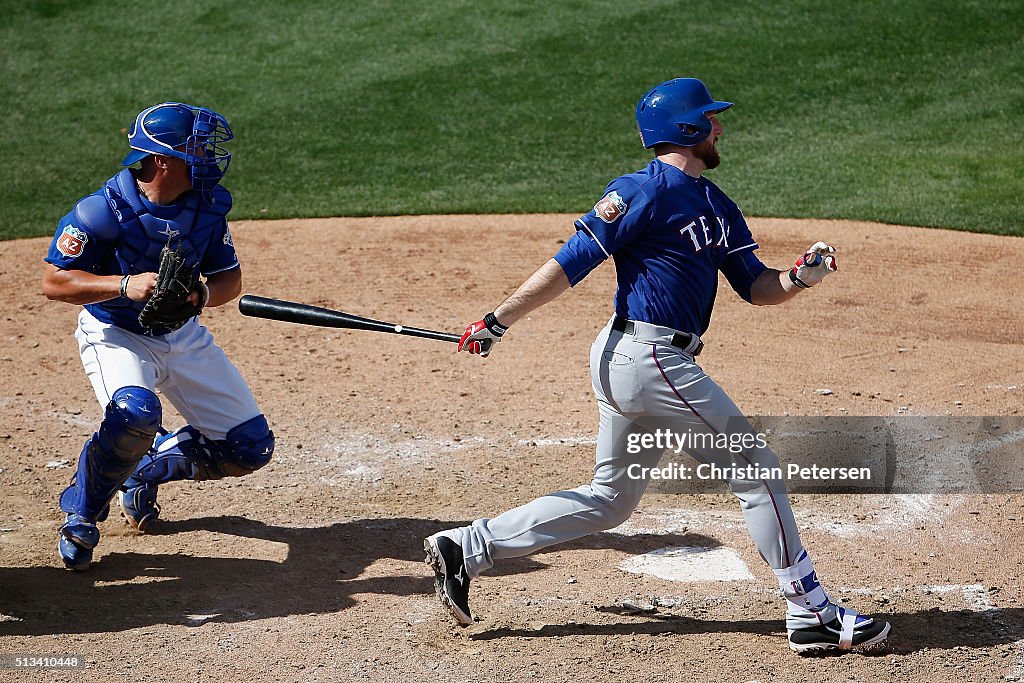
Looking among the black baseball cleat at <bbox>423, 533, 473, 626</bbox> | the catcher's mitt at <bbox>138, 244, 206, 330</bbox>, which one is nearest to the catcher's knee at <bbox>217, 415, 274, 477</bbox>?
the catcher's mitt at <bbox>138, 244, 206, 330</bbox>

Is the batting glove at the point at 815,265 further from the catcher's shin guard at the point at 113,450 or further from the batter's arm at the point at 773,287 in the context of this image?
the catcher's shin guard at the point at 113,450

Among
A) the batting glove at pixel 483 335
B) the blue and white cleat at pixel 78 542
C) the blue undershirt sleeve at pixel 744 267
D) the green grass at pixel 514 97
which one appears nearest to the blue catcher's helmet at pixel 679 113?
the blue undershirt sleeve at pixel 744 267

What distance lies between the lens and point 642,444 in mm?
3879

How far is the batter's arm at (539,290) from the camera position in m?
3.68

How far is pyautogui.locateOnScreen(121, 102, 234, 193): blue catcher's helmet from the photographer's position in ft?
13.9

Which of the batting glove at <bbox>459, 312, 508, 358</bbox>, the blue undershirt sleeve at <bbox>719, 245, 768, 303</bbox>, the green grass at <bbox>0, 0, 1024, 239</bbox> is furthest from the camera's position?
the green grass at <bbox>0, 0, 1024, 239</bbox>

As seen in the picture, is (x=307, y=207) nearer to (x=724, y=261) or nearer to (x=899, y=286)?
(x=899, y=286)

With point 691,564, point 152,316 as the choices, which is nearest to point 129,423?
point 152,316

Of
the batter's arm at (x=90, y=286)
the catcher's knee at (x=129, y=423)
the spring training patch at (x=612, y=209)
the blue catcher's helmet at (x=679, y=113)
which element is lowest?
the catcher's knee at (x=129, y=423)

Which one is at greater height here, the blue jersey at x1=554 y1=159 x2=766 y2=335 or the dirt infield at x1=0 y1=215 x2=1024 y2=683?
the blue jersey at x1=554 y1=159 x2=766 y2=335

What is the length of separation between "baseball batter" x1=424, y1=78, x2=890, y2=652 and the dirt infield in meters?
0.26

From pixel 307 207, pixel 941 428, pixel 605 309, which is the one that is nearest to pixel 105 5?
pixel 307 207

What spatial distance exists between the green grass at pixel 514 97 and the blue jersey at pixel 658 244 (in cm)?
552

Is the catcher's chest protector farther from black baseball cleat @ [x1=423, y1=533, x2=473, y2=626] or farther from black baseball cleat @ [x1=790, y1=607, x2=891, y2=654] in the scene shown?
black baseball cleat @ [x1=790, y1=607, x2=891, y2=654]
